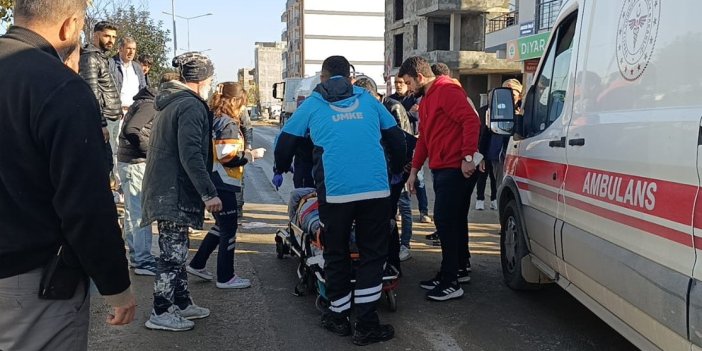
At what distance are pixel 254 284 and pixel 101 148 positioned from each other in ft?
11.9

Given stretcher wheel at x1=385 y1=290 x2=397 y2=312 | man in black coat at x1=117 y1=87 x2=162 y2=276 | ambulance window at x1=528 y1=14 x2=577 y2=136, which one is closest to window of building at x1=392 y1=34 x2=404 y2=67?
man in black coat at x1=117 y1=87 x2=162 y2=276

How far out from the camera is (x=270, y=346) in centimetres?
410

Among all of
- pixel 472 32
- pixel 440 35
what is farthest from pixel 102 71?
pixel 440 35

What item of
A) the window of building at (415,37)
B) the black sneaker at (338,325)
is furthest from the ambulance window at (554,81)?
the window of building at (415,37)

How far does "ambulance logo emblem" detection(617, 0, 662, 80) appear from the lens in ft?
9.55

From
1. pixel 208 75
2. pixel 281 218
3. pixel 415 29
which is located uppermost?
pixel 415 29

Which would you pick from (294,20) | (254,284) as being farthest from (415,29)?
(294,20)

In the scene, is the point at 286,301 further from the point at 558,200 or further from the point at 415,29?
the point at 415,29

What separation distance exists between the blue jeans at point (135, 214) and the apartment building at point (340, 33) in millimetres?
79454

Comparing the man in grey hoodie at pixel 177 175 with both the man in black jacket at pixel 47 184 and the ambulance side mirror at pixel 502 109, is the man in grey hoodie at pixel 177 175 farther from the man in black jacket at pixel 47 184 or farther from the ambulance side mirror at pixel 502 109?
the ambulance side mirror at pixel 502 109

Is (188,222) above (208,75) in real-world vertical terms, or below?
below

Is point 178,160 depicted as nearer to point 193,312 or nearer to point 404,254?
point 193,312

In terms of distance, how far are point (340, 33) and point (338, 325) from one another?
281 feet

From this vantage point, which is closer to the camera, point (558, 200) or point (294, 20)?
point (558, 200)
